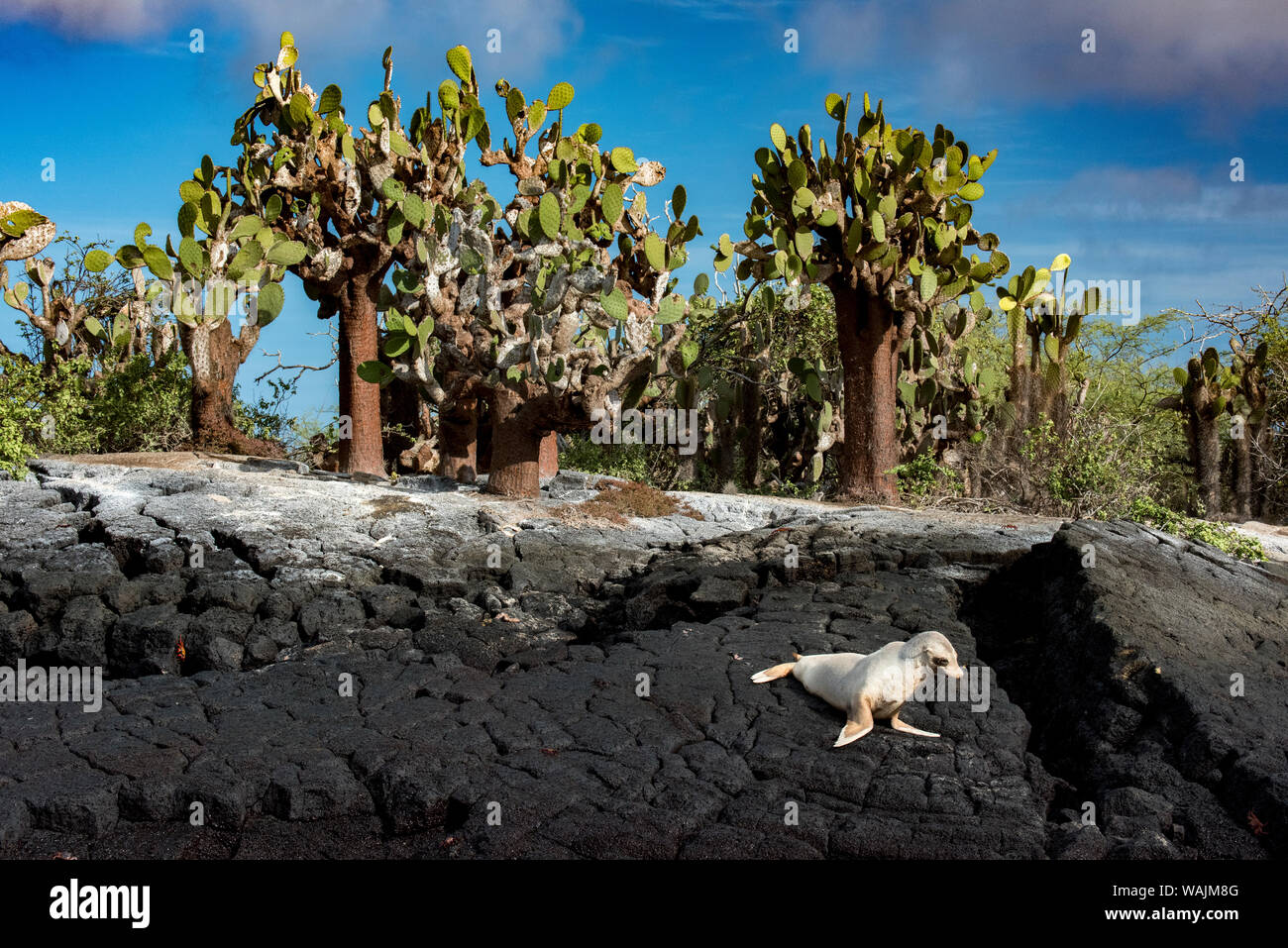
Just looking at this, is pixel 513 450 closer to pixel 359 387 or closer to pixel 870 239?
pixel 359 387

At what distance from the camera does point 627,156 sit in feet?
44.6

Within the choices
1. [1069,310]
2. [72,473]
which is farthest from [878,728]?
[1069,310]

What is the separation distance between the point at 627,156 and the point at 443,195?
246 centimetres

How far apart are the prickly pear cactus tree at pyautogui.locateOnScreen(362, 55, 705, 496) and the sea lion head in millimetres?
6682

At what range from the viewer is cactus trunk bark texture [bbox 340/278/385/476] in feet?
44.3

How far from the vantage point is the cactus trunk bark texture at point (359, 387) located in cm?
1349

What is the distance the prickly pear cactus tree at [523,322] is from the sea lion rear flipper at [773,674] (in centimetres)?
589

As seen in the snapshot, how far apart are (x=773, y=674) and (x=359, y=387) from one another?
9213 millimetres

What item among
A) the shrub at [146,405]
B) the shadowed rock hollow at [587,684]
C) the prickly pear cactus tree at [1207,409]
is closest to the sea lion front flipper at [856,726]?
the shadowed rock hollow at [587,684]

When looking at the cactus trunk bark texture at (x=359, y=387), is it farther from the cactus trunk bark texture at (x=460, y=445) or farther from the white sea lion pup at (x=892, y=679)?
→ the white sea lion pup at (x=892, y=679)

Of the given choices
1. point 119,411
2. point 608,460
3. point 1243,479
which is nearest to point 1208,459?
point 1243,479

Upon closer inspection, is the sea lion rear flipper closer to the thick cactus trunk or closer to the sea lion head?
the sea lion head

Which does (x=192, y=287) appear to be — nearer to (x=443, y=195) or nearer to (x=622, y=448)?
(x=443, y=195)
